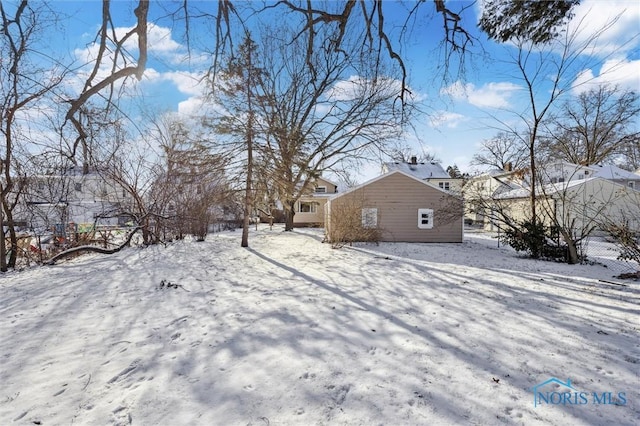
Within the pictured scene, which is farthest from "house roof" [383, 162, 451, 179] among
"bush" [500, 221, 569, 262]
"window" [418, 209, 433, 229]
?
"bush" [500, 221, 569, 262]

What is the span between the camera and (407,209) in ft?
52.2

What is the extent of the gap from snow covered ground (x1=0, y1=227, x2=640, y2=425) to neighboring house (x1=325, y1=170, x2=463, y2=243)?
9908mm

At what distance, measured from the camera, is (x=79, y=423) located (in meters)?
1.97

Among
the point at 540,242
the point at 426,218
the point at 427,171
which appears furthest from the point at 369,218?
the point at 427,171

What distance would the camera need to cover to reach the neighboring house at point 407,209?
620 inches

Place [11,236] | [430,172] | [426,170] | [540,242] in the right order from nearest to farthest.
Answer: [11,236] → [540,242] → [430,172] → [426,170]

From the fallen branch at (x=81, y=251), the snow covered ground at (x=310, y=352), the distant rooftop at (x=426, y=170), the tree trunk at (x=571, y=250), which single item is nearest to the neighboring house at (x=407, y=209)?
the tree trunk at (x=571, y=250)

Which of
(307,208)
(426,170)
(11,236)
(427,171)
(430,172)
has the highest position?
(426,170)

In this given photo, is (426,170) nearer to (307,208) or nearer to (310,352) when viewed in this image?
(307,208)

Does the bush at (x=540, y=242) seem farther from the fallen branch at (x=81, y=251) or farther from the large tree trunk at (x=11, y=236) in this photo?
the large tree trunk at (x=11, y=236)

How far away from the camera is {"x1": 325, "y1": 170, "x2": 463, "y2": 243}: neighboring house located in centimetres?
1575

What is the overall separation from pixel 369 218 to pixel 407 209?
2.38 metres

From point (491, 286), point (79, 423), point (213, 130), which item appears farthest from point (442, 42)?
point (213, 130)

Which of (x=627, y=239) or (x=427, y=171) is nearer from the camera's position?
(x=627, y=239)
